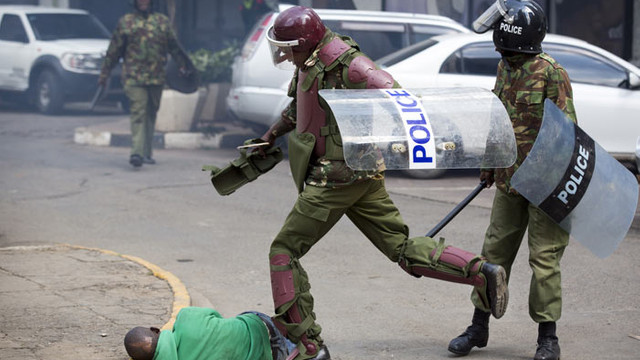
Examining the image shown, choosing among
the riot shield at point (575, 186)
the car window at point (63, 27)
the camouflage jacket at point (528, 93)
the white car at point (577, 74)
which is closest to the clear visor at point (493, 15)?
the camouflage jacket at point (528, 93)

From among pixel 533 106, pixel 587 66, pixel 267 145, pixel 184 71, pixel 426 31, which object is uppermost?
pixel 533 106

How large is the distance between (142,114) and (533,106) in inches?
296

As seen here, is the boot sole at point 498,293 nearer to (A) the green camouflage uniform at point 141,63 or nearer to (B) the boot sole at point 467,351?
(B) the boot sole at point 467,351

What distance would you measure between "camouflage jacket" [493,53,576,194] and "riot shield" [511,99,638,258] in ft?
0.53

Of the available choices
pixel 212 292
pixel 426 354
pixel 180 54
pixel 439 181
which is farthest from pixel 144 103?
pixel 426 354

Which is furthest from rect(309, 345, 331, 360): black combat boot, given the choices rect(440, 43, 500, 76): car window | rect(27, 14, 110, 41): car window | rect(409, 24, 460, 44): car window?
rect(27, 14, 110, 41): car window

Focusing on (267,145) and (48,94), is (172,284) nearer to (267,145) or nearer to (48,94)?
(267,145)

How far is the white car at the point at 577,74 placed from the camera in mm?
10945

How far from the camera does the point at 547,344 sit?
4969 mm

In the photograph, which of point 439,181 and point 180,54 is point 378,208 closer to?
point 439,181

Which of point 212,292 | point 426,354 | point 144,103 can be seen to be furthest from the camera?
point 144,103

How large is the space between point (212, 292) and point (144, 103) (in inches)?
227

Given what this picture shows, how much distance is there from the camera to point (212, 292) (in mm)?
6512

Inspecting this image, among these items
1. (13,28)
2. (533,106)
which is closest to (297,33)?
(533,106)
